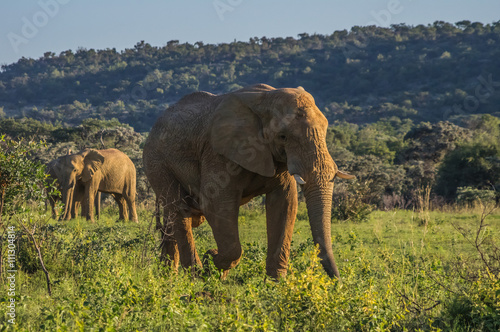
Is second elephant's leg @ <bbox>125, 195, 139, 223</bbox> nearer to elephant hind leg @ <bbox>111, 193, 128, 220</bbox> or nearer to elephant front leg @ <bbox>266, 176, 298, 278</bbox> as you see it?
elephant hind leg @ <bbox>111, 193, 128, 220</bbox>

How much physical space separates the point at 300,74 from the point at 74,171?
8068cm

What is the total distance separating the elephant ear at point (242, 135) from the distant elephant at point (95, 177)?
993cm

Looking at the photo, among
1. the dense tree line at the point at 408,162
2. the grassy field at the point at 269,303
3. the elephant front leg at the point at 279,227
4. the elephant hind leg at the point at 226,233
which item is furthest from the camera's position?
the dense tree line at the point at 408,162

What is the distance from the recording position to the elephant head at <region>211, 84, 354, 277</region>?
6.14 m

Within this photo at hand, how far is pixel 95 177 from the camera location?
17.4 metres

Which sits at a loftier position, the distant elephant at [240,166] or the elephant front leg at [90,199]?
the distant elephant at [240,166]

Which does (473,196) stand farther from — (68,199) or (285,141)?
(285,141)

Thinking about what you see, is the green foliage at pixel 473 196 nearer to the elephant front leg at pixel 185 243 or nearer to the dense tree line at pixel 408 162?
the dense tree line at pixel 408 162

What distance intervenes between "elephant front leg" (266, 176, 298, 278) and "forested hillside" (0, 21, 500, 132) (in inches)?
2348

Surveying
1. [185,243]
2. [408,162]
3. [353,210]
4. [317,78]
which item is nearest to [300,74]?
[317,78]

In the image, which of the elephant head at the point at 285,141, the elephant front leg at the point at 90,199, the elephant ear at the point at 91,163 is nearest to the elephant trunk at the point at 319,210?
the elephant head at the point at 285,141

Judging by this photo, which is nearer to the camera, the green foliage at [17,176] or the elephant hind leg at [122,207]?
the green foliage at [17,176]

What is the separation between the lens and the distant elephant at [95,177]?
16875 mm

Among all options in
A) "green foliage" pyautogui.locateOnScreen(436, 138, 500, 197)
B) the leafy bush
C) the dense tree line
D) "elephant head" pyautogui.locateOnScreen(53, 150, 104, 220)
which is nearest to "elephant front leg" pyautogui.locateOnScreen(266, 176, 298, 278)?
the leafy bush
